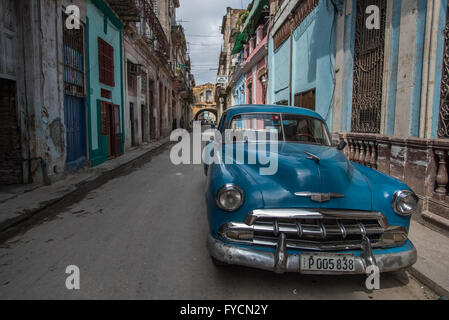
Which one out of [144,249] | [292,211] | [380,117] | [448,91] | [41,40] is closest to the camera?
[292,211]

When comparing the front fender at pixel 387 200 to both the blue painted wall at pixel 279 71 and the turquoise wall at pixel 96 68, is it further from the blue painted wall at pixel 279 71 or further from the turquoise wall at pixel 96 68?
the blue painted wall at pixel 279 71

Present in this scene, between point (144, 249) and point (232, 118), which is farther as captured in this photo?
point (232, 118)

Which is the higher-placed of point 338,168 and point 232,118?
point 232,118

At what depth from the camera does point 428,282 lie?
8.82ft

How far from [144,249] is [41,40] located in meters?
5.65

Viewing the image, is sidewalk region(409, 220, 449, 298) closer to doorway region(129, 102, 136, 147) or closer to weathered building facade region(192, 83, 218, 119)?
doorway region(129, 102, 136, 147)

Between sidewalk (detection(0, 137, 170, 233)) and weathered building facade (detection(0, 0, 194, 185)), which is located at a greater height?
weathered building facade (detection(0, 0, 194, 185))

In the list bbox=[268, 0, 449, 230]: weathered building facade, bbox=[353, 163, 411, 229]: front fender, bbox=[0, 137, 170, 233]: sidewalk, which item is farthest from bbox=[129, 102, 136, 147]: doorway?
bbox=[353, 163, 411, 229]: front fender

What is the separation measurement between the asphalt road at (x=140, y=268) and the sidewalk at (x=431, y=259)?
0.10m

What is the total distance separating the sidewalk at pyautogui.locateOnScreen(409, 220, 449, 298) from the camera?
2.63m

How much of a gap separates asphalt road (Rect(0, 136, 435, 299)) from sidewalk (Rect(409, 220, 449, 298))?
0.33ft

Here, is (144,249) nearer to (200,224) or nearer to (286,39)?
(200,224)
